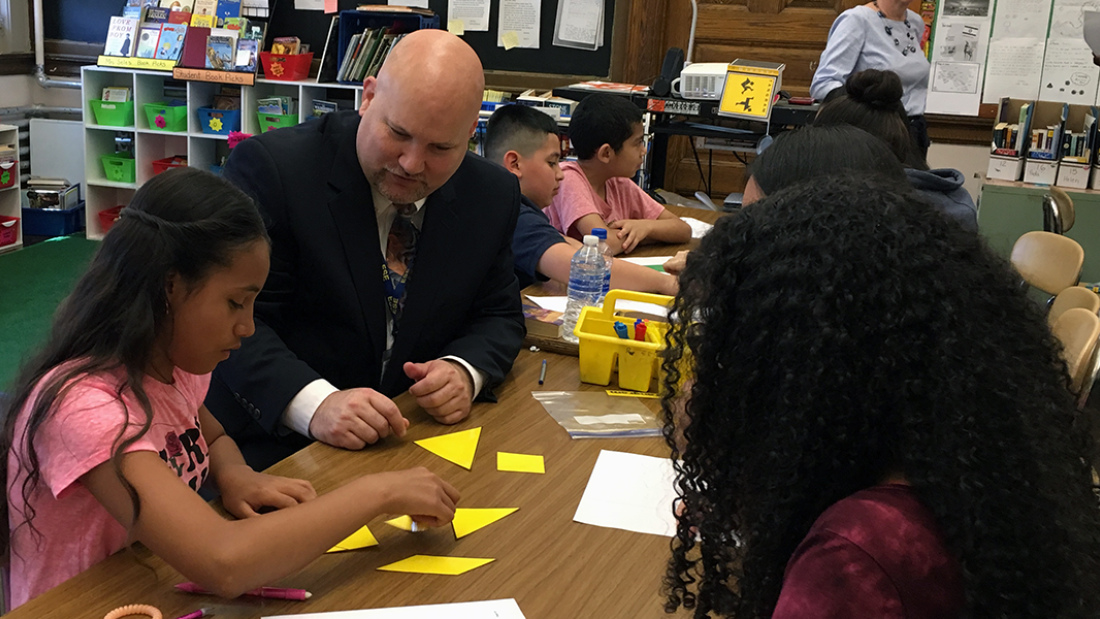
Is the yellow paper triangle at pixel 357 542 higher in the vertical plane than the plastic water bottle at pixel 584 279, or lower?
lower

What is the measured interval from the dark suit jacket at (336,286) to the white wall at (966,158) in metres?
4.22

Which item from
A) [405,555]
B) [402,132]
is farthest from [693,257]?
[402,132]

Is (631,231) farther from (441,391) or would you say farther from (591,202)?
(441,391)

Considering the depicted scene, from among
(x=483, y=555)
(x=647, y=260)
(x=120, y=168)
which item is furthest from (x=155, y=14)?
(x=483, y=555)

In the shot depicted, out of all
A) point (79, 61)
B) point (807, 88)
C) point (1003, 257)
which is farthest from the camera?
point (79, 61)

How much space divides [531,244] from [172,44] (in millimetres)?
4197

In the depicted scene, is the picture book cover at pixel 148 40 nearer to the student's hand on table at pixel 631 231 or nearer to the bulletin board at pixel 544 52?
the bulletin board at pixel 544 52

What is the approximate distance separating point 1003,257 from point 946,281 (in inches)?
5.1

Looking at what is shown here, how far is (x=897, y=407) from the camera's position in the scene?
788mm

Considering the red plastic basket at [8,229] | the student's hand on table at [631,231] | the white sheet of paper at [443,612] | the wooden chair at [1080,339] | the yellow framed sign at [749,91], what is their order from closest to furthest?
the white sheet of paper at [443,612] → the wooden chair at [1080,339] → the student's hand on table at [631,231] → the yellow framed sign at [749,91] → the red plastic basket at [8,229]

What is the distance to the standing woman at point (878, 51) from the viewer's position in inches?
157

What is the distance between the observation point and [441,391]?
5.25ft

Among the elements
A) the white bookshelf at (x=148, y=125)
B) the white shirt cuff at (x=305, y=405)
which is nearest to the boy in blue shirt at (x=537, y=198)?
the white shirt cuff at (x=305, y=405)

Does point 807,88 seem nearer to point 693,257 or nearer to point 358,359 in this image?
point 358,359
